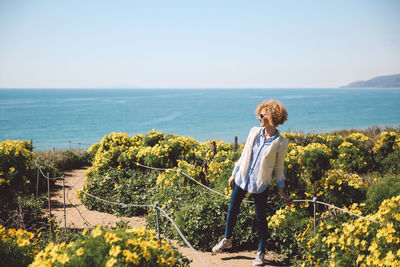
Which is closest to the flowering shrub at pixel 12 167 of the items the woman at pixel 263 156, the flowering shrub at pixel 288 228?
the woman at pixel 263 156

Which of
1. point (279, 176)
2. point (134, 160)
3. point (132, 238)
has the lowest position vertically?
point (134, 160)

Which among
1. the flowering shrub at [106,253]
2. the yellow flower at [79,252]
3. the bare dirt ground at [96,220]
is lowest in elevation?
the bare dirt ground at [96,220]

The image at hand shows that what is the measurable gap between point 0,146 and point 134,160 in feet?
11.4

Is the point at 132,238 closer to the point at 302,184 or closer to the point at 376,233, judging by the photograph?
the point at 376,233

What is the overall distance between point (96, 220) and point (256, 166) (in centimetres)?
510

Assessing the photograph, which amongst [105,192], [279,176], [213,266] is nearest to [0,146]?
[105,192]

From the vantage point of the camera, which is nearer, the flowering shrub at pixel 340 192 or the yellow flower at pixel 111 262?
the yellow flower at pixel 111 262

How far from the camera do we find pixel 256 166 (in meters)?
3.79

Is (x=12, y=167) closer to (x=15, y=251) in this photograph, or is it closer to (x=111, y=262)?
(x=15, y=251)

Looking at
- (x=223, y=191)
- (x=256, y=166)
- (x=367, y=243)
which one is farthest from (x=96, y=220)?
(x=367, y=243)

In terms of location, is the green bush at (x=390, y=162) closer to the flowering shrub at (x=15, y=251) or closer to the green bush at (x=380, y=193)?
the green bush at (x=380, y=193)

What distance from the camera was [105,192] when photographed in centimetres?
852

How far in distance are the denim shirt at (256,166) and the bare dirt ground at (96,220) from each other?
1.34m

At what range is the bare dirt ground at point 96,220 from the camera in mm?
4570
